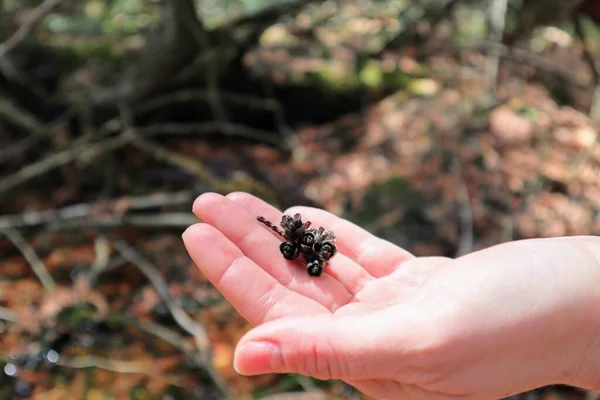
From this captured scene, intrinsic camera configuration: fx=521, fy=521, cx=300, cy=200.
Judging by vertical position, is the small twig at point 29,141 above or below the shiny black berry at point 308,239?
above

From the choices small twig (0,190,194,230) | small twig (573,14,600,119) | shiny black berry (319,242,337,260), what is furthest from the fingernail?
small twig (573,14,600,119)

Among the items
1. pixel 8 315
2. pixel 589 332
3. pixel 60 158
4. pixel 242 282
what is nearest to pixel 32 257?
pixel 8 315

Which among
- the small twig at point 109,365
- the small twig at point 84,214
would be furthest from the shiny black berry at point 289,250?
the small twig at point 84,214

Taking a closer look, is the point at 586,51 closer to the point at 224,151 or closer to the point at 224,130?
the point at 224,130

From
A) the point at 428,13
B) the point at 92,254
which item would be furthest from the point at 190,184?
the point at 428,13

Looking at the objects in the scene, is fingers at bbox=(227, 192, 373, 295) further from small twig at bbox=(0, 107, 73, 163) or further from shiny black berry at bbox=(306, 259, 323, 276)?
small twig at bbox=(0, 107, 73, 163)

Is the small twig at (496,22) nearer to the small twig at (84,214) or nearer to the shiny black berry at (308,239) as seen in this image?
the small twig at (84,214)

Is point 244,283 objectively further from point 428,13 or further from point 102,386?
point 428,13
